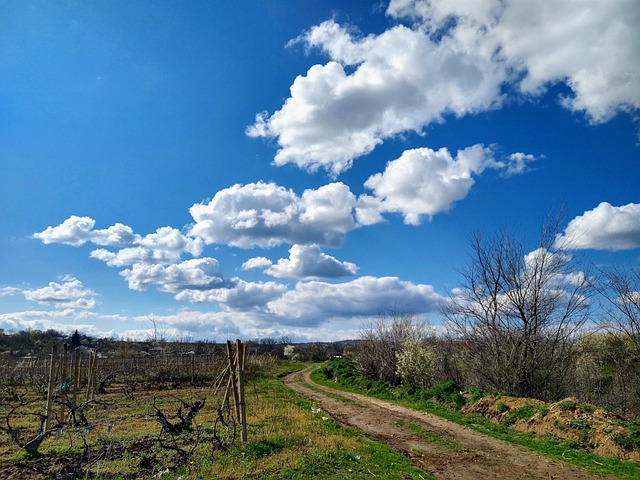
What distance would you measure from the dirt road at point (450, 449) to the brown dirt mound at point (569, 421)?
1.63 metres

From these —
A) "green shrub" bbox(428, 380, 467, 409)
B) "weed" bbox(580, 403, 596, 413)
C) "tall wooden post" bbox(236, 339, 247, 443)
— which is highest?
"tall wooden post" bbox(236, 339, 247, 443)

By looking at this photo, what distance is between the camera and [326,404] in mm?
19750

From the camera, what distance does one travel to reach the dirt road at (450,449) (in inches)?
347

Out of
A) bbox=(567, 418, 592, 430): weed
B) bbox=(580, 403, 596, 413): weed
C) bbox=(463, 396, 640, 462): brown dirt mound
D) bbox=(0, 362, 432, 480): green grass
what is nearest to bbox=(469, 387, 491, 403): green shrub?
bbox=(463, 396, 640, 462): brown dirt mound

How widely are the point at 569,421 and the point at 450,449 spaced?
3.87 metres

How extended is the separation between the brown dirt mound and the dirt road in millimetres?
1626

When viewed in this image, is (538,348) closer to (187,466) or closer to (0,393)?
(187,466)

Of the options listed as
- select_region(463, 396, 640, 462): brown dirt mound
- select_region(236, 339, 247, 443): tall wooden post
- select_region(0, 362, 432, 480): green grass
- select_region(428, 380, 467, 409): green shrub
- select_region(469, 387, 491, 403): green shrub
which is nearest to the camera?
→ select_region(0, 362, 432, 480): green grass

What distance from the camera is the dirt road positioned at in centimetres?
882

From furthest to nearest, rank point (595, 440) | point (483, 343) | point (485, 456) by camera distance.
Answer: point (483, 343) < point (595, 440) < point (485, 456)

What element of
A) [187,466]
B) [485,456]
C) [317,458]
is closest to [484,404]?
[485,456]

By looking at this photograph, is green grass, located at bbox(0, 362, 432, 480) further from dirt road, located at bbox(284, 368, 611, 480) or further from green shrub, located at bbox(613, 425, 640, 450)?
green shrub, located at bbox(613, 425, 640, 450)

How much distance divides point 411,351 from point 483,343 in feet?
17.4

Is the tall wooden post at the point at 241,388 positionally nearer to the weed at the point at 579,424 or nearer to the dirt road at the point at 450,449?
the dirt road at the point at 450,449
